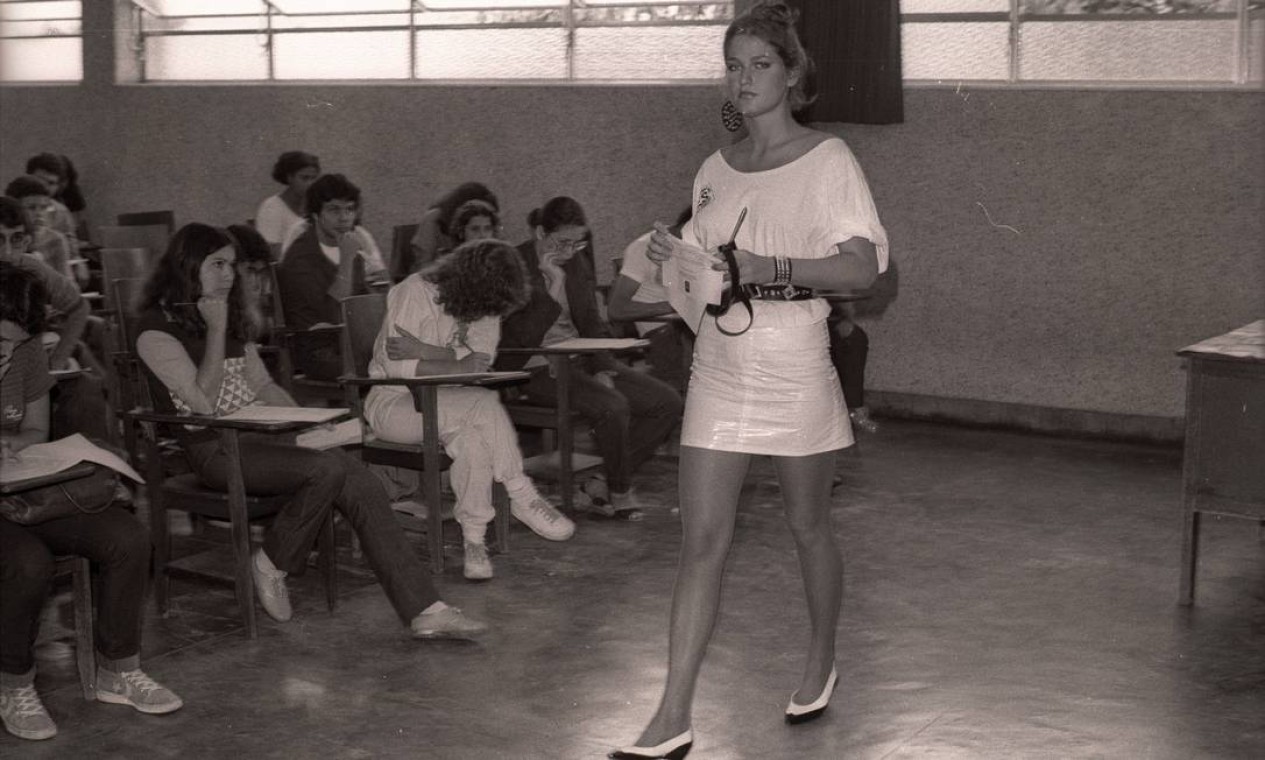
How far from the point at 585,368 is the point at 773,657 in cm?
201

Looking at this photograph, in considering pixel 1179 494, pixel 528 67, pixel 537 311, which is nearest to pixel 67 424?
pixel 537 311

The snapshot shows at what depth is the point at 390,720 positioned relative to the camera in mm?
3629

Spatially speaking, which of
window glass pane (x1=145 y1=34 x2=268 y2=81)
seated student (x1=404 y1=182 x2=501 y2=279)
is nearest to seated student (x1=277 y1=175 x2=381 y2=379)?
seated student (x1=404 y1=182 x2=501 y2=279)

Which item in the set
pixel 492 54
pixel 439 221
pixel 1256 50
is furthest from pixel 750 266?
pixel 492 54

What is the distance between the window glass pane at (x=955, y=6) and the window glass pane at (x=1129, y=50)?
159 millimetres

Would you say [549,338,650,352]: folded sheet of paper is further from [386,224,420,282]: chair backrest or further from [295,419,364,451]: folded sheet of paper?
[386,224,420,282]: chair backrest

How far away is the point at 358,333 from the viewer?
16.6ft

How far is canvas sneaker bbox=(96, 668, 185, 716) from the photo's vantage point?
143 inches

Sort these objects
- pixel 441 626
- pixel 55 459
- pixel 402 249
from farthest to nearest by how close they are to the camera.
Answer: pixel 402 249 → pixel 441 626 → pixel 55 459

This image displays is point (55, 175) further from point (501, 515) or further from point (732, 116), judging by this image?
point (732, 116)

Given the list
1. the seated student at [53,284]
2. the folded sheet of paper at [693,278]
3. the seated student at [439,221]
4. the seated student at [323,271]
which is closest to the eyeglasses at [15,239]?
the seated student at [53,284]

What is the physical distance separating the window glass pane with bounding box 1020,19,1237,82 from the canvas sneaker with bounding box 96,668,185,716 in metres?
4.97

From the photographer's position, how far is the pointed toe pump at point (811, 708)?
3584mm

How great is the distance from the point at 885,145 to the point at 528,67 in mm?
2171
